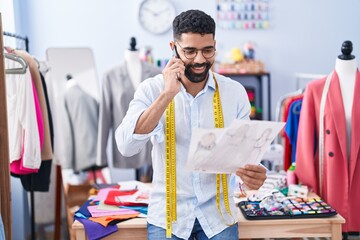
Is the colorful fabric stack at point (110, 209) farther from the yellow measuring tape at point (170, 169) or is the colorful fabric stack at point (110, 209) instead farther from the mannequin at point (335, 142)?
the mannequin at point (335, 142)

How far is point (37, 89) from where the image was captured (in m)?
3.14

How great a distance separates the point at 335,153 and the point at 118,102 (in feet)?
5.49

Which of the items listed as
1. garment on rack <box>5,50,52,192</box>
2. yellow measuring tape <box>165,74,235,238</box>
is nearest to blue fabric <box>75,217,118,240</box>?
yellow measuring tape <box>165,74,235,238</box>

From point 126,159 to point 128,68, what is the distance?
2.21ft

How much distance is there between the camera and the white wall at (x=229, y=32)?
201 inches

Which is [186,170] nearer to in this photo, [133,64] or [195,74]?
[195,74]

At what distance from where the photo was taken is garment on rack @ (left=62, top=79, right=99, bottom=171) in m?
4.18

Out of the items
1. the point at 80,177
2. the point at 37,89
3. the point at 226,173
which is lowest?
the point at 80,177

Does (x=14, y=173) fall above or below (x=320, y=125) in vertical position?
below

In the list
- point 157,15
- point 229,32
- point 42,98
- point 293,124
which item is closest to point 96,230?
point 42,98

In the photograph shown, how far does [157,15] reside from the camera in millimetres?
5246

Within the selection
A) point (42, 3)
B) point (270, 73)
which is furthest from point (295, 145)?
point (42, 3)

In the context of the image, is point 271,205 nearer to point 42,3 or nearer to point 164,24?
point 164,24

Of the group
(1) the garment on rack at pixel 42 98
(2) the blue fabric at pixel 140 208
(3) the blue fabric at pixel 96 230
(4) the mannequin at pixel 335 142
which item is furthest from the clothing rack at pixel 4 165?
(4) the mannequin at pixel 335 142
